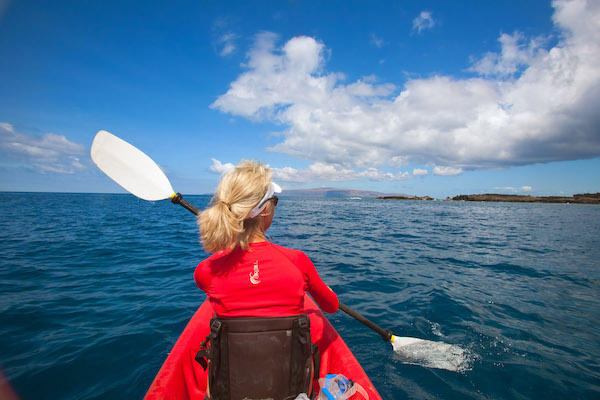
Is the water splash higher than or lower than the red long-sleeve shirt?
lower

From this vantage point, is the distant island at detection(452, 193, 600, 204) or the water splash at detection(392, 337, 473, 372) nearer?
the water splash at detection(392, 337, 473, 372)

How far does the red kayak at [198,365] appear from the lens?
2510mm

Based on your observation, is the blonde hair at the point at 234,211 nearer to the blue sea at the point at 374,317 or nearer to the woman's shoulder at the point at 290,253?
the woman's shoulder at the point at 290,253

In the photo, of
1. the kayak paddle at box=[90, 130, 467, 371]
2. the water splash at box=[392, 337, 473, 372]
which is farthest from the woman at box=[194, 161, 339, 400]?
the water splash at box=[392, 337, 473, 372]

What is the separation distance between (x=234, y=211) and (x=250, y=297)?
0.64 meters

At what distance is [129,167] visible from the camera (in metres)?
4.12

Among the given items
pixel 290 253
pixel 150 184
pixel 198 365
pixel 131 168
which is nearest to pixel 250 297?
pixel 290 253

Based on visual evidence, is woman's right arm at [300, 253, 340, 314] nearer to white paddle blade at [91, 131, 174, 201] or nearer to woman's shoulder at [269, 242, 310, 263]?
woman's shoulder at [269, 242, 310, 263]

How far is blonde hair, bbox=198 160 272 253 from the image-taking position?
5.93 ft

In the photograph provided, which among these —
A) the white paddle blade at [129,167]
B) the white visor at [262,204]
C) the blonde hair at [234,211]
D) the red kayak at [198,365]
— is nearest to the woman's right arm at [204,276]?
the blonde hair at [234,211]

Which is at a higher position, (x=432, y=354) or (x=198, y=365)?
(x=198, y=365)

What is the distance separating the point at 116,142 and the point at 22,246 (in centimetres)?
1116

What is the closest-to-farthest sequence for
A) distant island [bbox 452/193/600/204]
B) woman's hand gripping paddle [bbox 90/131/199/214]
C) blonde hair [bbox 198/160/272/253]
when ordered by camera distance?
blonde hair [bbox 198/160/272/253] → woman's hand gripping paddle [bbox 90/131/199/214] → distant island [bbox 452/193/600/204]

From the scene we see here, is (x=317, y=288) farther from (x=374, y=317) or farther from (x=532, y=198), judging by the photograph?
(x=532, y=198)
